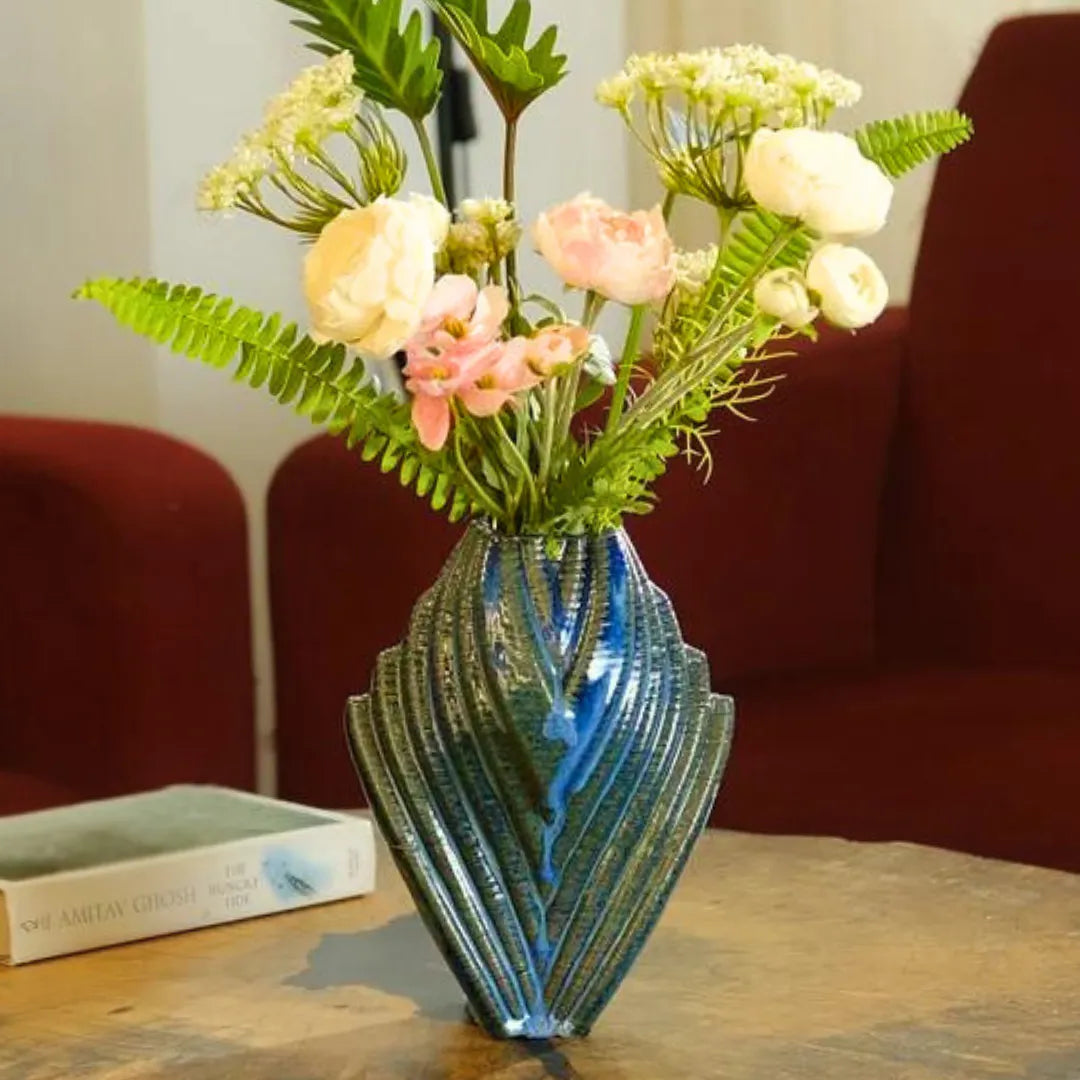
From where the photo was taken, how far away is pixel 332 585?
164 cm

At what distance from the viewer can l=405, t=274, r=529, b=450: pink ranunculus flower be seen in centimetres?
78

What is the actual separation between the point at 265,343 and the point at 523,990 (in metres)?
0.28

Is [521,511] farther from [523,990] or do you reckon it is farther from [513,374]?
[523,990]

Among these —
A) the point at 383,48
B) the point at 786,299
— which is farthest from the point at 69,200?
the point at 786,299

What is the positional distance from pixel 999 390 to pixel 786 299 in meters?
1.07

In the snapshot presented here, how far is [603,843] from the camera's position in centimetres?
84

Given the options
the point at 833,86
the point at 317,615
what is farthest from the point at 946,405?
the point at 833,86

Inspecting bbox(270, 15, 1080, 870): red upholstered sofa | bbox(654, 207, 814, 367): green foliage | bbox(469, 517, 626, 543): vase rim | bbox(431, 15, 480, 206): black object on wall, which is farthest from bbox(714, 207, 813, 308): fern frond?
bbox(431, 15, 480, 206): black object on wall

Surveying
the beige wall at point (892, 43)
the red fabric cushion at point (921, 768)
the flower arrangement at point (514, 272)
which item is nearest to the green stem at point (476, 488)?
the flower arrangement at point (514, 272)

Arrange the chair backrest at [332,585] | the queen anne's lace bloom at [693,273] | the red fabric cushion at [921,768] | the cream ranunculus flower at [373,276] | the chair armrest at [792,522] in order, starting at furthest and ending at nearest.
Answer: the chair armrest at [792,522] < the chair backrest at [332,585] < the red fabric cushion at [921,768] < the queen anne's lace bloom at [693,273] < the cream ranunculus flower at [373,276]

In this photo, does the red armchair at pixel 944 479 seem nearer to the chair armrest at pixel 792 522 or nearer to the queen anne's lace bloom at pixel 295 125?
the chair armrest at pixel 792 522

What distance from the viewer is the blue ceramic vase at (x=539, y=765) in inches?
32.6

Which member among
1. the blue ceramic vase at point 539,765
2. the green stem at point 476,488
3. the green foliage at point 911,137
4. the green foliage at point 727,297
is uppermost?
the green foliage at point 911,137

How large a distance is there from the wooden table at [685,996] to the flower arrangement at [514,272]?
216 millimetres
